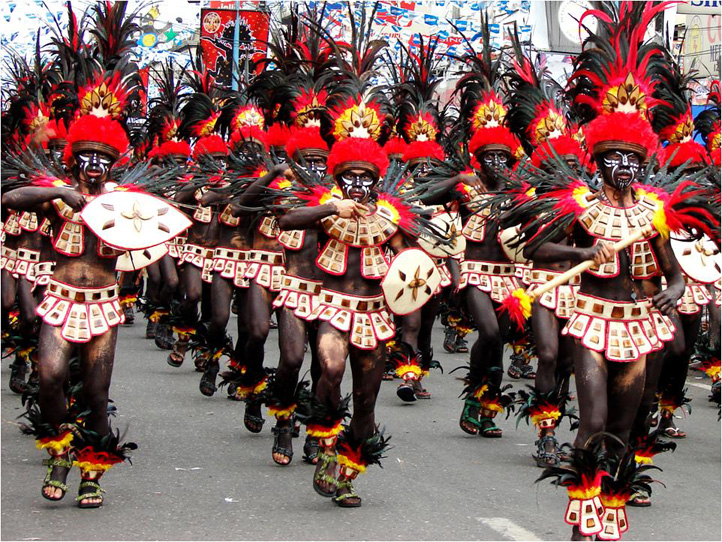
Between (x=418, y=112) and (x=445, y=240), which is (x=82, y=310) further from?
(x=418, y=112)

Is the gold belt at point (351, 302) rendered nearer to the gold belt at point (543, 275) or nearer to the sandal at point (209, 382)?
the gold belt at point (543, 275)

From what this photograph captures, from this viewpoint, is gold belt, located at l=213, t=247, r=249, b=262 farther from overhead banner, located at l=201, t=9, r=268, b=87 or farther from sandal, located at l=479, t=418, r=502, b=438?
overhead banner, located at l=201, t=9, r=268, b=87

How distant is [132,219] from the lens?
6.84 metres

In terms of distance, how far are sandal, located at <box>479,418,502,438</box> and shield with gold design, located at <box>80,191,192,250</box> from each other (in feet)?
11.3

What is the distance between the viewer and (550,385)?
8.43 metres

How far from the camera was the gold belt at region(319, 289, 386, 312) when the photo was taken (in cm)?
720

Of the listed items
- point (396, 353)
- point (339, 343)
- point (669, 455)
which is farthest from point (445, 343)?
point (339, 343)

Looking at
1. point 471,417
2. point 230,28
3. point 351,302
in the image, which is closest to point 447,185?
point 471,417

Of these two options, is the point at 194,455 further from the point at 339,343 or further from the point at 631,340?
the point at 631,340

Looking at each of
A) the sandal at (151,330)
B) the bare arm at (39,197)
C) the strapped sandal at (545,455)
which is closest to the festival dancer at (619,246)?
the strapped sandal at (545,455)

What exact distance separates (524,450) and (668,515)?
203cm

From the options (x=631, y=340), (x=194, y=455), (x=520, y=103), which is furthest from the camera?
(x=520, y=103)

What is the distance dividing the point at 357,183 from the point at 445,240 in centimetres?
67

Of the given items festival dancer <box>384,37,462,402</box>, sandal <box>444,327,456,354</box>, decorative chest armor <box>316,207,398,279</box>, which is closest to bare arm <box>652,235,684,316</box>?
decorative chest armor <box>316,207,398,279</box>
